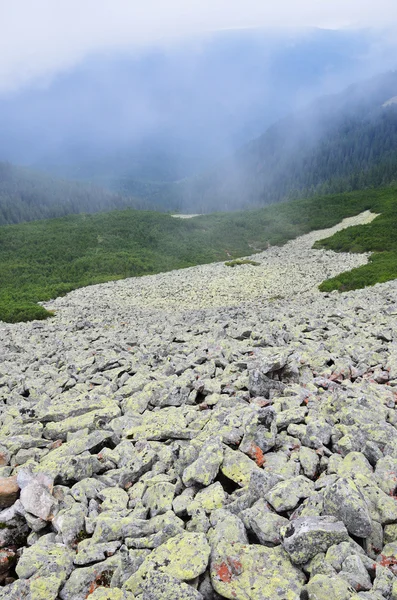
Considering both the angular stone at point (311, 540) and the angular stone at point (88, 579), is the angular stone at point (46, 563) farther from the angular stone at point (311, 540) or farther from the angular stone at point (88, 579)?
the angular stone at point (311, 540)

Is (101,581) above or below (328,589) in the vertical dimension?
below

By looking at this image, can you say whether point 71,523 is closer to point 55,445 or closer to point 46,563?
point 46,563

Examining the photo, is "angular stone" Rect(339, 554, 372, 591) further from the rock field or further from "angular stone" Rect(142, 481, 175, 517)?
"angular stone" Rect(142, 481, 175, 517)

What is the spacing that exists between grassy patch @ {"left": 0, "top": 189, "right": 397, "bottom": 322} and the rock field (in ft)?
77.3

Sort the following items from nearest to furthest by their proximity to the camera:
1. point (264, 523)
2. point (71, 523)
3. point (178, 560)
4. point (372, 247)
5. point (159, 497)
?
point (178, 560) → point (264, 523) → point (71, 523) → point (159, 497) → point (372, 247)

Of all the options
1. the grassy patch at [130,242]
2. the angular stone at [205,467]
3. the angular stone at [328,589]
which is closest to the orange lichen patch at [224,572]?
the angular stone at [328,589]

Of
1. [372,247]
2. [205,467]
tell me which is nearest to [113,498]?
[205,467]

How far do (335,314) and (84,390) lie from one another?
A: 32.7ft

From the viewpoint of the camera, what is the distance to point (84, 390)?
10.1m

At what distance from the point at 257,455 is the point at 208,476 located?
904 mm

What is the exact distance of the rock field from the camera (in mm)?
3885

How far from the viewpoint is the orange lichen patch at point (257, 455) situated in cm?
566

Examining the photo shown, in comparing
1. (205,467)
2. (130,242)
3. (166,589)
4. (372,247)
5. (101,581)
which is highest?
(130,242)

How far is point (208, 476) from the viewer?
528 cm
